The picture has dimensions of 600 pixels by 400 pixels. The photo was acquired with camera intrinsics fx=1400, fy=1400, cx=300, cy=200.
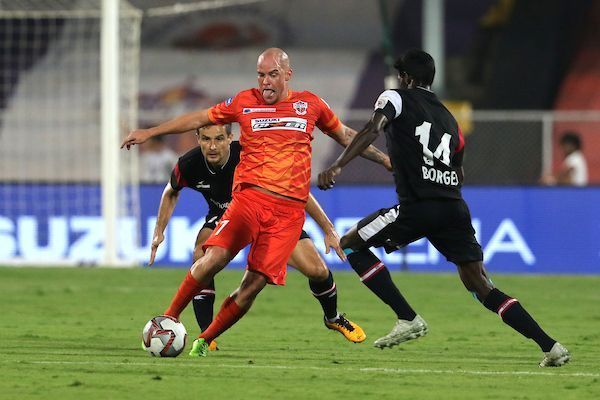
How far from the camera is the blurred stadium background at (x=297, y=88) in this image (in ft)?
62.6

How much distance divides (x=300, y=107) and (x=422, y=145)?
85 cm

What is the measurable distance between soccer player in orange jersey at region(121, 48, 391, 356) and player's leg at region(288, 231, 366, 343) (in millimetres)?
796

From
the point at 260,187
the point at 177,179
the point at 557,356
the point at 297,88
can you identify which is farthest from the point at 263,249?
the point at 297,88

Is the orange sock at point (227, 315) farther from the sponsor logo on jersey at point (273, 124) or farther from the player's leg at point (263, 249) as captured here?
the sponsor logo on jersey at point (273, 124)

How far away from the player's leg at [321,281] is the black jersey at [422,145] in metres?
0.99

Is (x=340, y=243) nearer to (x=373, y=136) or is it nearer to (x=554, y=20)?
(x=373, y=136)

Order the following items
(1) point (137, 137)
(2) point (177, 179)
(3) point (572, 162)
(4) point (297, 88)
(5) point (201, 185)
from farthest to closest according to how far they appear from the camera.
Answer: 1. (4) point (297, 88)
2. (3) point (572, 162)
3. (5) point (201, 185)
4. (2) point (177, 179)
5. (1) point (137, 137)

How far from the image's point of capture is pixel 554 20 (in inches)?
1128

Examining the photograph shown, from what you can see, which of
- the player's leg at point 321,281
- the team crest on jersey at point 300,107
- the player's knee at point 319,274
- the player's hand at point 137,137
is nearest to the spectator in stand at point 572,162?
the player's leg at point 321,281

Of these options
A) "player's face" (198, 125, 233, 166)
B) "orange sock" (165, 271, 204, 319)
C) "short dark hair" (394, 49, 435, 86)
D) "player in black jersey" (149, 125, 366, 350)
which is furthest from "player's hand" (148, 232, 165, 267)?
"short dark hair" (394, 49, 435, 86)

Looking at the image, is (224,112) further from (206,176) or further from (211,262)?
(206,176)

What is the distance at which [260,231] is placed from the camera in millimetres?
9195

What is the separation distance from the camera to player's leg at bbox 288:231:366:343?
10148mm

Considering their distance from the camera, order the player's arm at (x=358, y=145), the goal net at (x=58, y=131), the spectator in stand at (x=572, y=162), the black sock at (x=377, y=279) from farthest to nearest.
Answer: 1. the spectator in stand at (x=572, y=162)
2. the goal net at (x=58, y=131)
3. the black sock at (x=377, y=279)
4. the player's arm at (x=358, y=145)
